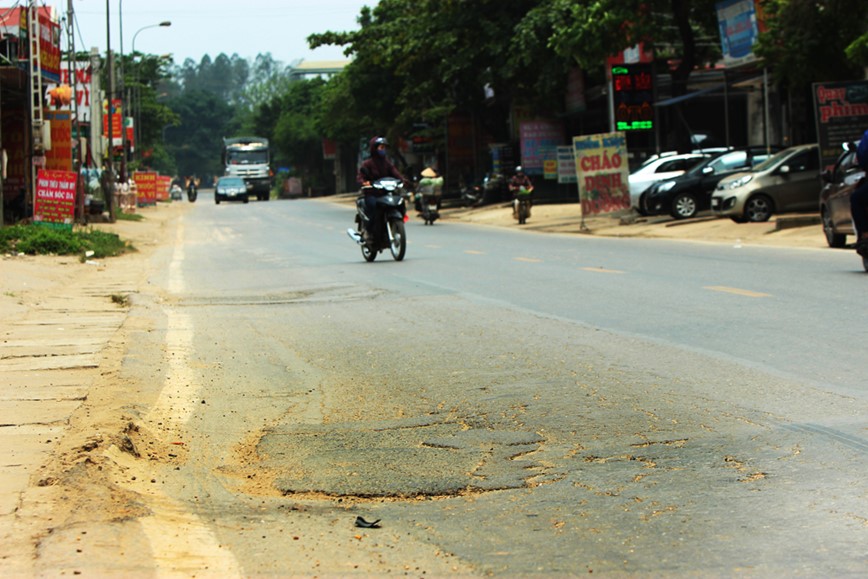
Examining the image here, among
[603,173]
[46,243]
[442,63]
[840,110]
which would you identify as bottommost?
[46,243]

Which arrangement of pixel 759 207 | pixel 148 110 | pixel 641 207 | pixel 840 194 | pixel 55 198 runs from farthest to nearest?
pixel 148 110 < pixel 641 207 < pixel 759 207 < pixel 55 198 < pixel 840 194

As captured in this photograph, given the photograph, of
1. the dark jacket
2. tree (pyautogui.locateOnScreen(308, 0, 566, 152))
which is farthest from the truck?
the dark jacket

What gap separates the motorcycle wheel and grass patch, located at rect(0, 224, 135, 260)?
6.21 metres

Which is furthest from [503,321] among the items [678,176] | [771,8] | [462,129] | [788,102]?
[462,129]

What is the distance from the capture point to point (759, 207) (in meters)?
25.4

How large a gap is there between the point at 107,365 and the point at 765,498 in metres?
5.33

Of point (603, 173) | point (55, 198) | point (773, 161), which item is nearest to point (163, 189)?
point (603, 173)

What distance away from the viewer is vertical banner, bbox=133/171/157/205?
204 feet

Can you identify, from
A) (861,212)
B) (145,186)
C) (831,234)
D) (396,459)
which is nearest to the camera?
(396,459)

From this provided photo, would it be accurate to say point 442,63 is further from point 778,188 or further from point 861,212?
point 861,212

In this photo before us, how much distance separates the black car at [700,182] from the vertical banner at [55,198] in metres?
14.2

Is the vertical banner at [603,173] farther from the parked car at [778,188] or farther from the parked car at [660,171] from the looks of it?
the parked car at [778,188]

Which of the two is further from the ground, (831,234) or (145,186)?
(145,186)

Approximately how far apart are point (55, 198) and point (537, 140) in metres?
24.2
